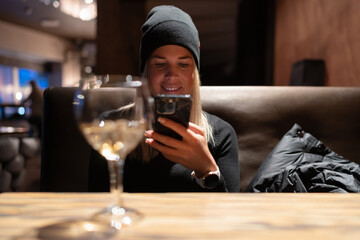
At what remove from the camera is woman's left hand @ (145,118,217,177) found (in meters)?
0.69

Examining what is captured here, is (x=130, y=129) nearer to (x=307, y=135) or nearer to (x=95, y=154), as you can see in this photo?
(x=95, y=154)

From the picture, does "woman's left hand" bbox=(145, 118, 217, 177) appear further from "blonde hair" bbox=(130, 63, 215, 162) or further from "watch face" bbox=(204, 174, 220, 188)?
"blonde hair" bbox=(130, 63, 215, 162)

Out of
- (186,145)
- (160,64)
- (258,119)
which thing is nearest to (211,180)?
(186,145)

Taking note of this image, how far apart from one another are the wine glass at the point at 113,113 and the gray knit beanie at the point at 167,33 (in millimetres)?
778

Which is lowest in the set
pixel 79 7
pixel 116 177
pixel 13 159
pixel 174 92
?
pixel 13 159

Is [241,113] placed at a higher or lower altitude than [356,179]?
higher

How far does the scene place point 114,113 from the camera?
0.41 m

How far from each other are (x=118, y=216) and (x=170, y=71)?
81 centimetres

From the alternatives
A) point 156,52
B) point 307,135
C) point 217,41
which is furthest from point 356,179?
point 217,41

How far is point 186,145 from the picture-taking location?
2.44 feet

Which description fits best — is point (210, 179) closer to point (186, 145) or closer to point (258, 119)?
point (186, 145)

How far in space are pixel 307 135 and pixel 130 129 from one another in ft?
3.34

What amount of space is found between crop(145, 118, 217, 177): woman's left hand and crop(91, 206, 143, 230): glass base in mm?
199

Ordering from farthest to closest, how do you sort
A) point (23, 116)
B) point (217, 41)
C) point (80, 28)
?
1. point (80, 28)
2. point (217, 41)
3. point (23, 116)
